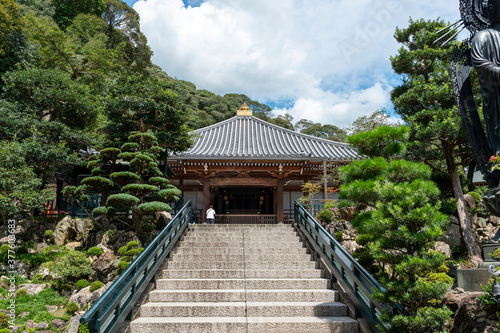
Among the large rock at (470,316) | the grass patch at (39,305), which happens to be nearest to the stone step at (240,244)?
the grass patch at (39,305)

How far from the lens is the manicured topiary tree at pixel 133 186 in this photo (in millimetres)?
8586

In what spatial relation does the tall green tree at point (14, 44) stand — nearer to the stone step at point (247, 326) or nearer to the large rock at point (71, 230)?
the large rock at point (71, 230)

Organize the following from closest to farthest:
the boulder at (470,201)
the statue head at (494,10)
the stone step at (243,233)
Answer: the statue head at (494,10) < the stone step at (243,233) < the boulder at (470,201)

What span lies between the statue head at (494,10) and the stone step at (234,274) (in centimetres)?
498

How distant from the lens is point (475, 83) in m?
8.76

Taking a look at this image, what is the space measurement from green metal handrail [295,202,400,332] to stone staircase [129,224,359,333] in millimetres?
256

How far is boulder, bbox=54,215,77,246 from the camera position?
1000 cm

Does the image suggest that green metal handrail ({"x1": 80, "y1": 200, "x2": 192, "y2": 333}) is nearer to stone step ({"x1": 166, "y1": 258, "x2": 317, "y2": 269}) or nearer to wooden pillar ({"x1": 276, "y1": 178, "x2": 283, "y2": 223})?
stone step ({"x1": 166, "y1": 258, "x2": 317, "y2": 269})

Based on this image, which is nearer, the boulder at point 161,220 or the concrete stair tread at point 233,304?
the concrete stair tread at point 233,304

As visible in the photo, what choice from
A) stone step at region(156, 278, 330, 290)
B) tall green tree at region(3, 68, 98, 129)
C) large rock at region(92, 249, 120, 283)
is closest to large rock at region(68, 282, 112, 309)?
large rock at region(92, 249, 120, 283)

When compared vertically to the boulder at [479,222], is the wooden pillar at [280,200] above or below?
above

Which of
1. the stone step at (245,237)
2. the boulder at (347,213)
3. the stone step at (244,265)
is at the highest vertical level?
the boulder at (347,213)

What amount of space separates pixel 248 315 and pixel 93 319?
2248mm

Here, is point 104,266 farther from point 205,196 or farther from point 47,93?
point 47,93
